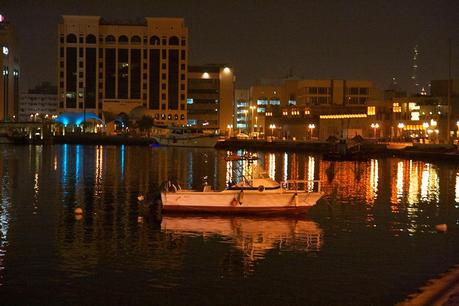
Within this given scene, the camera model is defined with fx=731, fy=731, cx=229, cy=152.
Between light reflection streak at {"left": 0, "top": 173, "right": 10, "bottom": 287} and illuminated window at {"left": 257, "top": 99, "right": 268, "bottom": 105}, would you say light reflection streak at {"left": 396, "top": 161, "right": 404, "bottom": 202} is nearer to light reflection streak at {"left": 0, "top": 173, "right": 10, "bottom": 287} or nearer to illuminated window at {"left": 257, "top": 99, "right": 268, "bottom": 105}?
light reflection streak at {"left": 0, "top": 173, "right": 10, "bottom": 287}

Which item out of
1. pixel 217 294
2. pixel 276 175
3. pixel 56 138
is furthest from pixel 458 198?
pixel 56 138

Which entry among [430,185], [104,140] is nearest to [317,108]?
[104,140]

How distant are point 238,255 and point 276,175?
1521 inches

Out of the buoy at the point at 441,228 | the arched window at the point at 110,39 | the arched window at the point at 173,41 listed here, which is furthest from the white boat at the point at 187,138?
the buoy at the point at 441,228

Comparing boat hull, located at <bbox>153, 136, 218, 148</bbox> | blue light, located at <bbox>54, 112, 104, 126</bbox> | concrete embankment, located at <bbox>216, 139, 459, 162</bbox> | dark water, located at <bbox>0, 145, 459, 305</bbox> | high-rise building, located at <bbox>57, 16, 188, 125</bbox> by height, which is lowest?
dark water, located at <bbox>0, 145, 459, 305</bbox>

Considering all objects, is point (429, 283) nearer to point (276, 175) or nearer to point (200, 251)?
point (200, 251)

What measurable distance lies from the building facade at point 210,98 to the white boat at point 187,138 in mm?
38720

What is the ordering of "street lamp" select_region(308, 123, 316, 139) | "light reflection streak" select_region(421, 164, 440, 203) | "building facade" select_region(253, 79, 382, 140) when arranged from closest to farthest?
"light reflection streak" select_region(421, 164, 440, 203) < "building facade" select_region(253, 79, 382, 140) < "street lamp" select_region(308, 123, 316, 139)

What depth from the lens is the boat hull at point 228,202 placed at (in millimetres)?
34062

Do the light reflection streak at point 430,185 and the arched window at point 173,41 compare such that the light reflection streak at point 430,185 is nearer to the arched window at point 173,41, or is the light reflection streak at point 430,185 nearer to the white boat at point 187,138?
the white boat at point 187,138

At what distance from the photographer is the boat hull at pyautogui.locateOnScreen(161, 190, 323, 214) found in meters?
34.1

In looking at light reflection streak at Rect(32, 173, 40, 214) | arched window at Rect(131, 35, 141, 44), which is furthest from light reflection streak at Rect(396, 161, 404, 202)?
arched window at Rect(131, 35, 141, 44)

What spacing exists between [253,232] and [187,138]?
106m

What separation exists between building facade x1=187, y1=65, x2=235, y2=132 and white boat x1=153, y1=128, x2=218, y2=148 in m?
38.7
